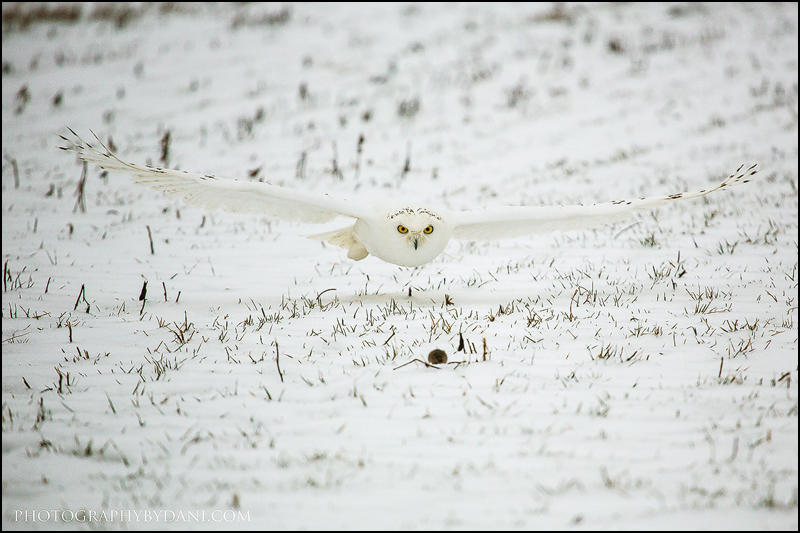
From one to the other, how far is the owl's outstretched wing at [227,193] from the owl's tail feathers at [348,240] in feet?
1.30

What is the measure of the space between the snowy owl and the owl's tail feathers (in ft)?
0.33

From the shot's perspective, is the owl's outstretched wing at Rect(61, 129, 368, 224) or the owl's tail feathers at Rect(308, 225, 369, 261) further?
the owl's tail feathers at Rect(308, 225, 369, 261)

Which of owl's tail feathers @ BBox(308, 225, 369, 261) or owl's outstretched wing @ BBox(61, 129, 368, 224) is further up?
owl's outstretched wing @ BBox(61, 129, 368, 224)

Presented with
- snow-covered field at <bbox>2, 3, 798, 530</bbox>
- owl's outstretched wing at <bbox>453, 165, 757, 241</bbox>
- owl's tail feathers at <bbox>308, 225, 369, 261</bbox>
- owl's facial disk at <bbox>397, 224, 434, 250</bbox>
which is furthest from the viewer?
owl's tail feathers at <bbox>308, 225, 369, 261</bbox>

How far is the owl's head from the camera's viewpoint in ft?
15.0

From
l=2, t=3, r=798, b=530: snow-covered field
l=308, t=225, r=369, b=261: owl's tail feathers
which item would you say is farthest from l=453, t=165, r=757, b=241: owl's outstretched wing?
l=308, t=225, r=369, b=261: owl's tail feathers

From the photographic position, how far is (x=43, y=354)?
3967mm

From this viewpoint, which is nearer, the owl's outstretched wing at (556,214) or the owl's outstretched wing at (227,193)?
the owl's outstretched wing at (227,193)

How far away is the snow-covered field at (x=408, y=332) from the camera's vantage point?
8.25 ft

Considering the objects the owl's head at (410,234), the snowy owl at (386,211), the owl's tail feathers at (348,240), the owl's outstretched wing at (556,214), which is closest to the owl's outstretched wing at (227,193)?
the snowy owl at (386,211)

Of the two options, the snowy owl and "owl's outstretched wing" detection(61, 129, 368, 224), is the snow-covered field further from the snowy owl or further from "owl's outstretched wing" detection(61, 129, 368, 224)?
"owl's outstretched wing" detection(61, 129, 368, 224)

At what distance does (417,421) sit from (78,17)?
22.8 metres

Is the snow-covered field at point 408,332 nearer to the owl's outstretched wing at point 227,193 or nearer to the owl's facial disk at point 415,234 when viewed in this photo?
the owl's facial disk at point 415,234

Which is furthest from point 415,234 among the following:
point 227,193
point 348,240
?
point 227,193
